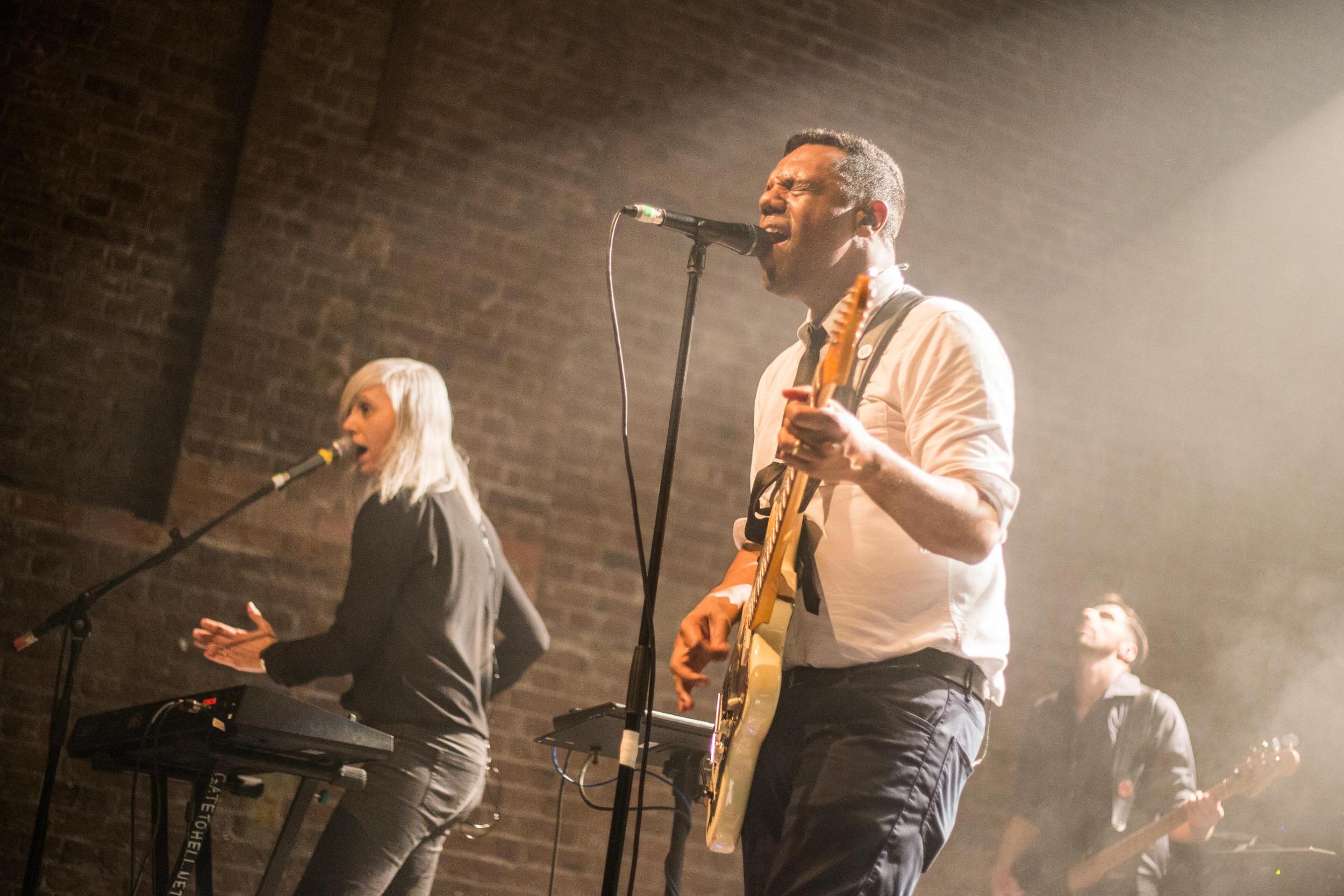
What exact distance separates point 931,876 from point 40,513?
3772 mm

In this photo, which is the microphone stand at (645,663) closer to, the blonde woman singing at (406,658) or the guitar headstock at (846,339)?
the guitar headstock at (846,339)

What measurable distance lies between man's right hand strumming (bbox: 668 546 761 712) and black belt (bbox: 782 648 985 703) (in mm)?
208

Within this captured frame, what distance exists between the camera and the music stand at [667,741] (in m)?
2.93

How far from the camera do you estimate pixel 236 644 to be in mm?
3371

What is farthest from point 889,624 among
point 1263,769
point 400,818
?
point 1263,769

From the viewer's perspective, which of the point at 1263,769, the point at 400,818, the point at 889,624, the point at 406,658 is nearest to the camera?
the point at 889,624

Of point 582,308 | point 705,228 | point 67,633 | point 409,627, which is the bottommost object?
point 67,633

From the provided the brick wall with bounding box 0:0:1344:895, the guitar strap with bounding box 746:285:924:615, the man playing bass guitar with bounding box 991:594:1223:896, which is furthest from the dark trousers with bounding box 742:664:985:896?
the man playing bass guitar with bounding box 991:594:1223:896

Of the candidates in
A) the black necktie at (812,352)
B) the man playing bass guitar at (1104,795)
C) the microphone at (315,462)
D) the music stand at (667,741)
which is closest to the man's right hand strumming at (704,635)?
the black necktie at (812,352)

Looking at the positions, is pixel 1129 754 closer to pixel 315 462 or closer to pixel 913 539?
pixel 315 462

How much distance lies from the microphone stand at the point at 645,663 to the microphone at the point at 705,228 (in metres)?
0.02

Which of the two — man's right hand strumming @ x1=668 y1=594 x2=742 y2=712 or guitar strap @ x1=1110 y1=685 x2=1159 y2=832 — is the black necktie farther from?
guitar strap @ x1=1110 y1=685 x2=1159 y2=832

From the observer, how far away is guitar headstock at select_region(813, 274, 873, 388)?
1.73 metres

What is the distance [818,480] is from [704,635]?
1.21ft
